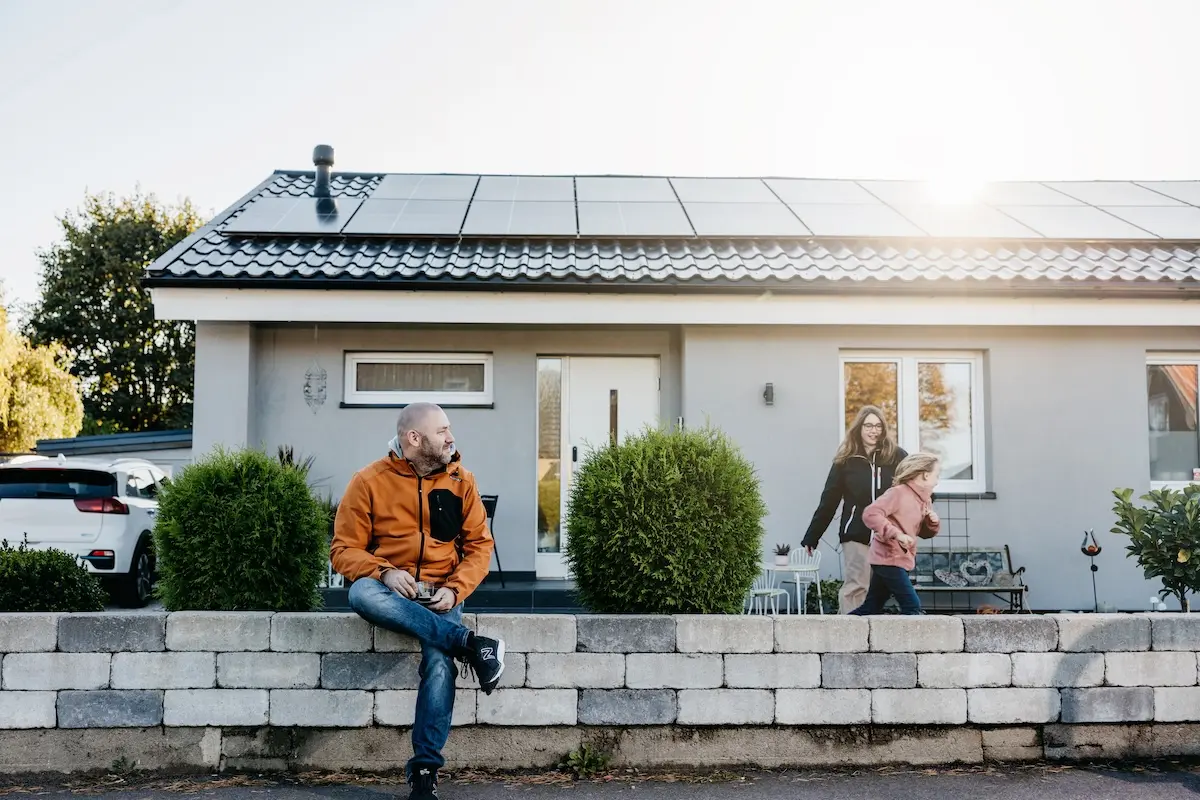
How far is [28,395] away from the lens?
73.8 feet

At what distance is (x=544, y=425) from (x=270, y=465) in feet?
14.2

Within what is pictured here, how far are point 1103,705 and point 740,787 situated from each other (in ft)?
6.66

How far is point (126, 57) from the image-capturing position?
993 cm

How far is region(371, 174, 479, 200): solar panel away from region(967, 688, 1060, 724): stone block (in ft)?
26.1

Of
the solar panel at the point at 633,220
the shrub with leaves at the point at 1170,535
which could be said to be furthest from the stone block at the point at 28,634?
the shrub with leaves at the point at 1170,535

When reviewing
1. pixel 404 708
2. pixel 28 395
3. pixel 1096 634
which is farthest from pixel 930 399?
pixel 28 395

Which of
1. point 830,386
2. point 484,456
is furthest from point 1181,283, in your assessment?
point 484,456

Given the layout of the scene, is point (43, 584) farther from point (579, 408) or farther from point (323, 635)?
point (579, 408)

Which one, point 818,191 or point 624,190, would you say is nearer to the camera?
point 624,190

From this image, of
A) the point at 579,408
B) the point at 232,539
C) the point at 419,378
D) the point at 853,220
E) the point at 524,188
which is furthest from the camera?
the point at 524,188

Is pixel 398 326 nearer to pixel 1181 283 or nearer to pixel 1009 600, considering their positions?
pixel 1009 600

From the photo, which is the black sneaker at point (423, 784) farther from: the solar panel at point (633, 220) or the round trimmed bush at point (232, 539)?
the solar panel at point (633, 220)

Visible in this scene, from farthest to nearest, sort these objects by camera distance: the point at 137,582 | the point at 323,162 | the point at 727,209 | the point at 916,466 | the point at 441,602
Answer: the point at 323,162, the point at 727,209, the point at 137,582, the point at 916,466, the point at 441,602

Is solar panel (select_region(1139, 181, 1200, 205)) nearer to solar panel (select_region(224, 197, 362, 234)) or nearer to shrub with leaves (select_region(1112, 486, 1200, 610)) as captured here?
shrub with leaves (select_region(1112, 486, 1200, 610))
